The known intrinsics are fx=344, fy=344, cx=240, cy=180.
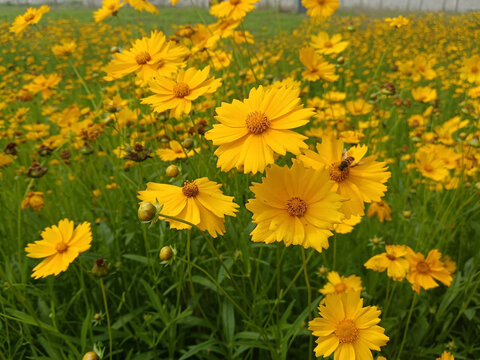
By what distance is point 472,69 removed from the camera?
1.77 m

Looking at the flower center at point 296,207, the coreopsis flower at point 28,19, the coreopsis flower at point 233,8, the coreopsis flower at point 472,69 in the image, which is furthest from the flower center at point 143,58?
the coreopsis flower at point 472,69

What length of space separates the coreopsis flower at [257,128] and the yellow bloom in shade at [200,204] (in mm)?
82

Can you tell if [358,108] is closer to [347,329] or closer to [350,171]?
[350,171]

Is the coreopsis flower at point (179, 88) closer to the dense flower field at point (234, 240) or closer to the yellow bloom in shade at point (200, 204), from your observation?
the dense flower field at point (234, 240)

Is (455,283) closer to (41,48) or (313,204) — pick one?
(313,204)

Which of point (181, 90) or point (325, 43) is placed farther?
point (325, 43)

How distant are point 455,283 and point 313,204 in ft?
2.90

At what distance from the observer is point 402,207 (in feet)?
4.99

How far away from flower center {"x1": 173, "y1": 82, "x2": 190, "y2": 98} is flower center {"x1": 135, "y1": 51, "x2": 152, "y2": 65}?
8.3 inches

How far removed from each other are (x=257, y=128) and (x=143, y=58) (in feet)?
1.63

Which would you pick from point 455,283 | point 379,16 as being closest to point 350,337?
point 455,283

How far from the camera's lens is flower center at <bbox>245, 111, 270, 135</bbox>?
1.98ft

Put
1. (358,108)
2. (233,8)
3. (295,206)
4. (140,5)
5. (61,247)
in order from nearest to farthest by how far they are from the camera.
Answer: (295,206) < (61,247) < (233,8) < (140,5) < (358,108)

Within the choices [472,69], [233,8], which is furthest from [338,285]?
[472,69]
